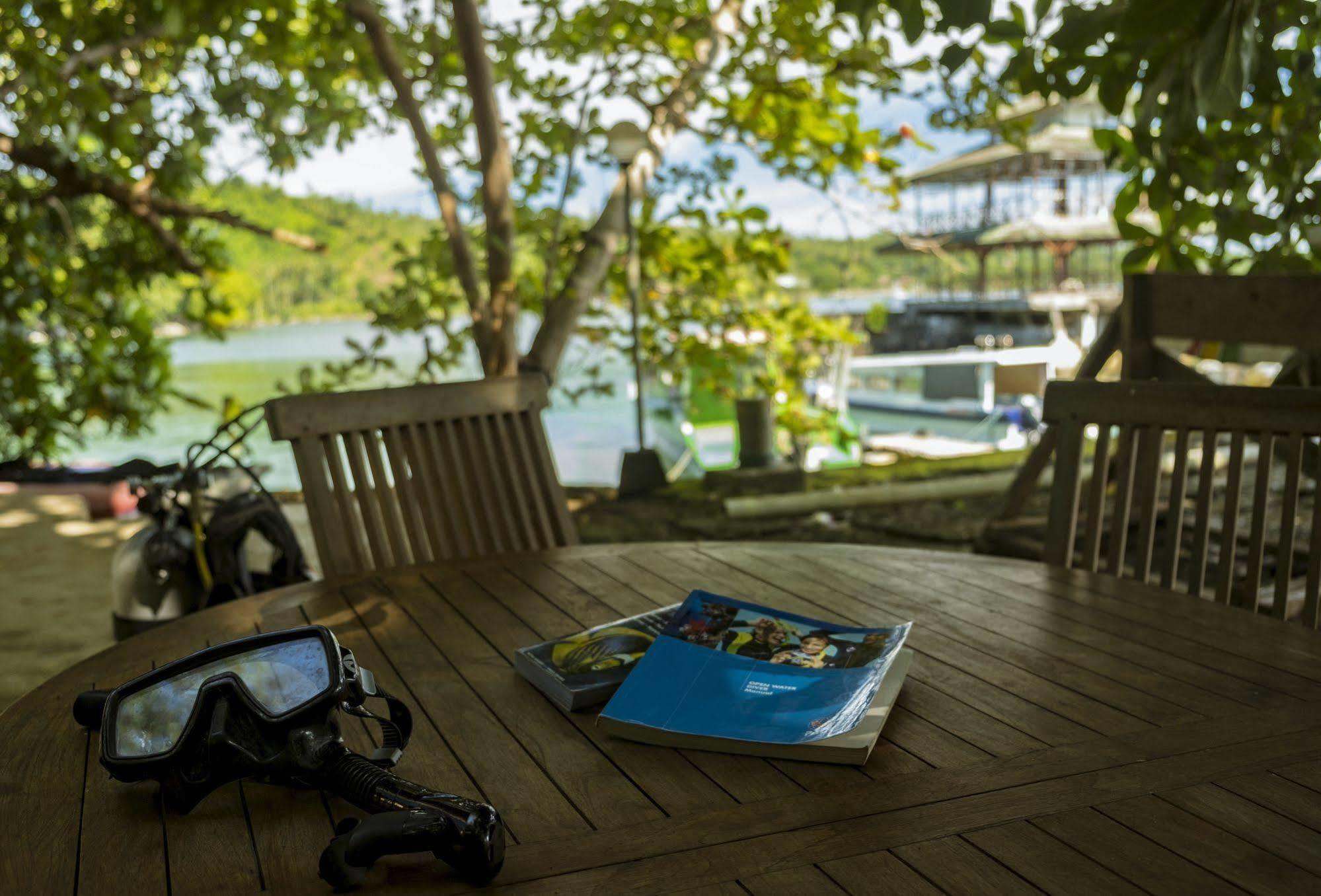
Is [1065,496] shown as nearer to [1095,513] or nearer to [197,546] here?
[1095,513]

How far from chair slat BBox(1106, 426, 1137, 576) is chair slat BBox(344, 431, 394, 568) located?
1.09 metres

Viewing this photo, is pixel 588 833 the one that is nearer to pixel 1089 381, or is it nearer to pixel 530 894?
pixel 530 894

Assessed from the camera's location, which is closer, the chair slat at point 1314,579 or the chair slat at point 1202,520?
the chair slat at point 1314,579

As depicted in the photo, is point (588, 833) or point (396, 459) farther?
point (396, 459)

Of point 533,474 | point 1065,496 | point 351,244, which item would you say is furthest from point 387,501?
point 351,244

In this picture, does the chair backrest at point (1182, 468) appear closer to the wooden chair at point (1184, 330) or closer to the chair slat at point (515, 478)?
the wooden chair at point (1184, 330)

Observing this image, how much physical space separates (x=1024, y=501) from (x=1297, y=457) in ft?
6.67

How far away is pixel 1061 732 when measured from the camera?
3.10ft

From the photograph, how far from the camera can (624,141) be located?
4375 millimetres

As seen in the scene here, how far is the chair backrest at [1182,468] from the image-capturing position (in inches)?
56.8

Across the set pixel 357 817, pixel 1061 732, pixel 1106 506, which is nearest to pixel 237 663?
pixel 357 817

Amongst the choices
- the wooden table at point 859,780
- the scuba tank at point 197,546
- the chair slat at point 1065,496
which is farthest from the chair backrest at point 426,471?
the chair slat at point 1065,496

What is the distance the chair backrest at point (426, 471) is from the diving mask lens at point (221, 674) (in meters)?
0.69

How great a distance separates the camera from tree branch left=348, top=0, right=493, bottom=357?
3.53 metres
